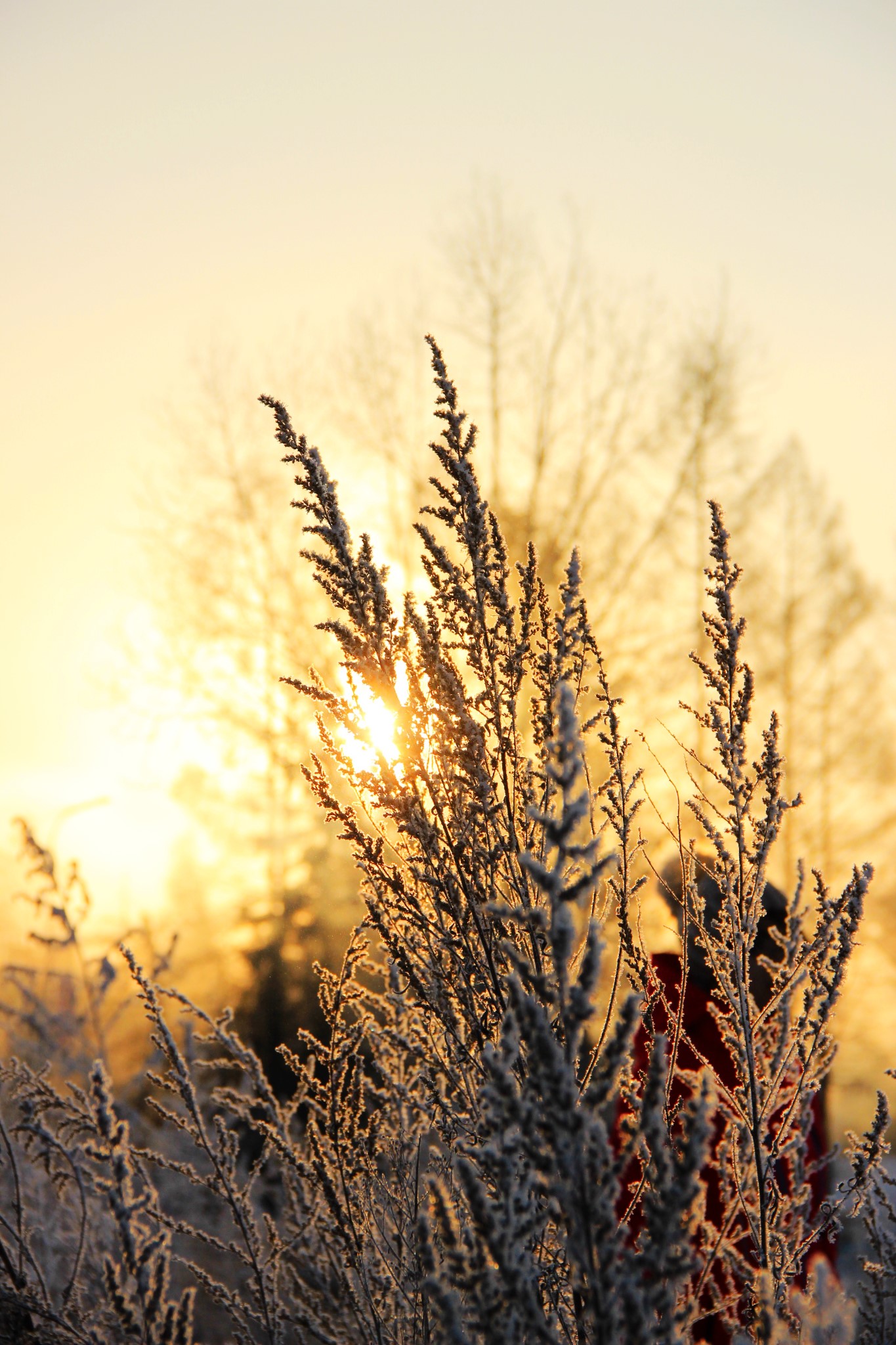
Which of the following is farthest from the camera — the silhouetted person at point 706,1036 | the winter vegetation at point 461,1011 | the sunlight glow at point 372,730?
the silhouetted person at point 706,1036

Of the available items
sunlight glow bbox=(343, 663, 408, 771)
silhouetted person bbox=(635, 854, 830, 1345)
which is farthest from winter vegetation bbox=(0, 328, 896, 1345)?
silhouetted person bbox=(635, 854, 830, 1345)

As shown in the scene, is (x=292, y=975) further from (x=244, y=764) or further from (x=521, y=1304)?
(x=521, y=1304)

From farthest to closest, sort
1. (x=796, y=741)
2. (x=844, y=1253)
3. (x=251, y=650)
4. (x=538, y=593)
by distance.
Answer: (x=251, y=650) < (x=796, y=741) < (x=844, y=1253) < (x=538, y=593)

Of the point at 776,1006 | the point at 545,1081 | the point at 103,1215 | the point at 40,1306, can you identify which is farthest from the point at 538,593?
the point at 103,1215

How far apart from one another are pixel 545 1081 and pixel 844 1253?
9.81 meters

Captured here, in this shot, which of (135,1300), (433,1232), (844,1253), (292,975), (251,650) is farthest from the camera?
(251,650)

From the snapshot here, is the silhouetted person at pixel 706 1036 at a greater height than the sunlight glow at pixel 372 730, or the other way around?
the sunlight glow at pixel 372 730

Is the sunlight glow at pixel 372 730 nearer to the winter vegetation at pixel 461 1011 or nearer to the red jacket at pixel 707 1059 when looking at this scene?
the winter vegetation at pixel 461 1011

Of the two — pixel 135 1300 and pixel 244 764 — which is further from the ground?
pixel 244 764

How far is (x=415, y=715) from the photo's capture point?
7.16ft

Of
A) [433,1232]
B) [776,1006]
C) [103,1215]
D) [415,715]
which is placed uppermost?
[415,715]

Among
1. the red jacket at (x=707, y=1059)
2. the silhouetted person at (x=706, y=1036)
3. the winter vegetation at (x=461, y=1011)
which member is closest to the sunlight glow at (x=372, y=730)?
the winter vegetation at (x=461, y=1011)

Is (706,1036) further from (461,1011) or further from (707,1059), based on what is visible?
(461,1011)

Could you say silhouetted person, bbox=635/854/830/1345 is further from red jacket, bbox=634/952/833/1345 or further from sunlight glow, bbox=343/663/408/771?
sunlight glow, bbox=343/663/408/771
